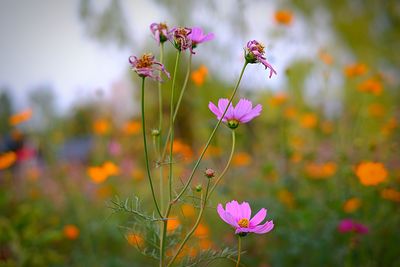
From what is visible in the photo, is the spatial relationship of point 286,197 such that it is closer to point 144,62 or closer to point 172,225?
point 172,225

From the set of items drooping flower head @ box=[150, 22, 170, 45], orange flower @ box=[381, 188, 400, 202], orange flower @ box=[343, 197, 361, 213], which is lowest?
orange flower @ box=[343, 197, 361, 213]

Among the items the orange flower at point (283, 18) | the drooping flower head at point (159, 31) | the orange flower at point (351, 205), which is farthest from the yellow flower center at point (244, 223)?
the orange flower at point (283, 18)

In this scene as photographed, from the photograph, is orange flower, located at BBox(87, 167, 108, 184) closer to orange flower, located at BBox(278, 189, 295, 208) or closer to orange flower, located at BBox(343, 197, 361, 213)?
orange flower, located at BBox(278, 189, 295, 208)

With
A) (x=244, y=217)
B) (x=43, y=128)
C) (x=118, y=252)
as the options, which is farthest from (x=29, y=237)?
(x=43, y=128)

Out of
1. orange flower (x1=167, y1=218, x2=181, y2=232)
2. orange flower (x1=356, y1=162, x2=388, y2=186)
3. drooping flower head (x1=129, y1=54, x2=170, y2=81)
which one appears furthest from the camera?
orange flower (x1=356, y1=162, x2=388, y2=186)

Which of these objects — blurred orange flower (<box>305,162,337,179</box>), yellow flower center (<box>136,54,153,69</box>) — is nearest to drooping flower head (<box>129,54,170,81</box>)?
yellow flower center (<box>136,54,153,69</box>)

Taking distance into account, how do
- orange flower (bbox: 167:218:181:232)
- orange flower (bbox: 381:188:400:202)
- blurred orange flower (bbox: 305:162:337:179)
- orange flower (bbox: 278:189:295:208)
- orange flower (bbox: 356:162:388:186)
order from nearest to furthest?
orange flower (bbox: 167:218:181:232) < orange flower (bbox: 356:162:388:186) < orange flower (bbox: 381:188:400:202) < orange flower (bbox: 278:189:295:208) < blurred orange flower (bbox: 305:162:337:179)
